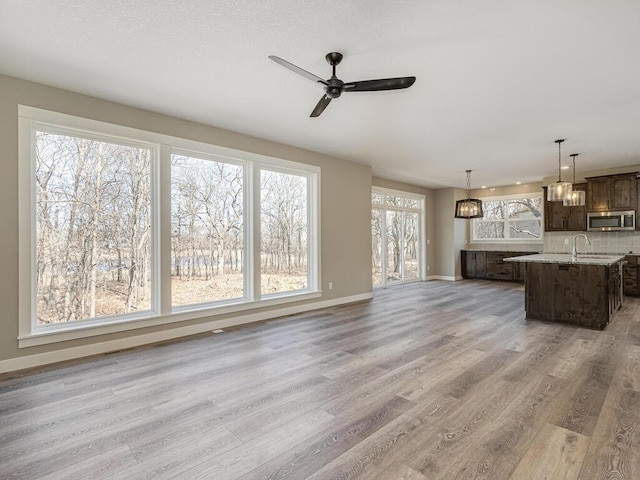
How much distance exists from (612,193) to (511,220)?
259 centimetres

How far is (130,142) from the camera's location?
3832mm

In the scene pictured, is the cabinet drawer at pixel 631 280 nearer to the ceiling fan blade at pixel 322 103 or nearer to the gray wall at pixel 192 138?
the gray wall at pixel 192 138

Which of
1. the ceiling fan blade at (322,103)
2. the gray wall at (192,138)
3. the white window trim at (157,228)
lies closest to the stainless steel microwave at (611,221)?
the gray wall at (192,138)

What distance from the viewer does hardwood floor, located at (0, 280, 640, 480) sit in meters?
1.78

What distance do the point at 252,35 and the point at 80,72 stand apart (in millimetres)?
1791

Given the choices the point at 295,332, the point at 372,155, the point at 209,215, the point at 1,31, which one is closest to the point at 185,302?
the point at 209,215

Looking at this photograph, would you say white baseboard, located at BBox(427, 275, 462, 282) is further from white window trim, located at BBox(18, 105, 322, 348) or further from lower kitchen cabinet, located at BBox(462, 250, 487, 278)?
white window trim, located at BBox(18, 105, 322, 348)

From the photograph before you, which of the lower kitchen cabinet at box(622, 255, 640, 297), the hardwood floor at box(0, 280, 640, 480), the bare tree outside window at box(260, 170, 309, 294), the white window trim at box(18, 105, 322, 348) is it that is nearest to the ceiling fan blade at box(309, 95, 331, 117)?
the white window trim at box(18, 105, 322, 348)

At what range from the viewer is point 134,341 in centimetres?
377

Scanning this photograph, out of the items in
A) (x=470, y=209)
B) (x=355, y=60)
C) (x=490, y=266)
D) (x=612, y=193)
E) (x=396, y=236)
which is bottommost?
(x=490, y=266)

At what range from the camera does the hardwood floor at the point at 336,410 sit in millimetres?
1776

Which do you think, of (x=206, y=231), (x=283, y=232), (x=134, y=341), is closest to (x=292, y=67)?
(x=206, y=231)

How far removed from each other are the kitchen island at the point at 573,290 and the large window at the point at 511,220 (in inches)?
157

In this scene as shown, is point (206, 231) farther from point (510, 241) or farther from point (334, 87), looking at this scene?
point (510, 241)
